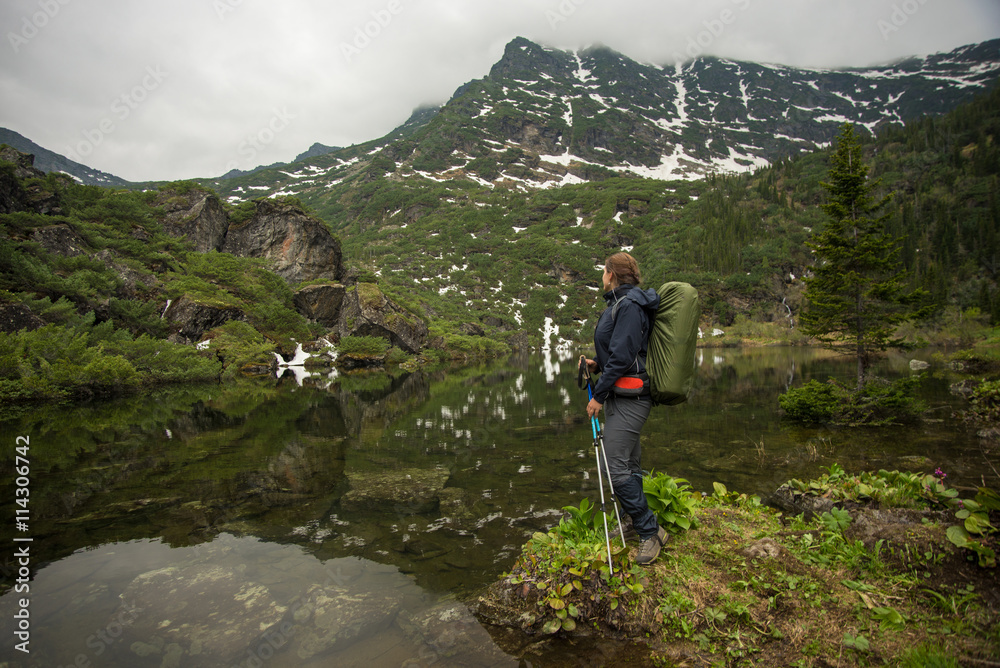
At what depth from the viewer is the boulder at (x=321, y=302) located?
43562 mm

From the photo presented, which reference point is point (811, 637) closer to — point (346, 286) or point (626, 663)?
point (626, 663)

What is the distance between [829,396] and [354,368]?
114 ft

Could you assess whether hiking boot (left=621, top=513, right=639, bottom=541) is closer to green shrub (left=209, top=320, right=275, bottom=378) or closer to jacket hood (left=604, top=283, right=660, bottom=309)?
jacket hood (left=604, top=283, right=660, bottom=309)

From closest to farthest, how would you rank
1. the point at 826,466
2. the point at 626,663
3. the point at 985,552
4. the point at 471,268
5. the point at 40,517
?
the point at 985,552 < the point at 626,663 < the point at 40,517 < the point at 826,466 < the point at 471,268

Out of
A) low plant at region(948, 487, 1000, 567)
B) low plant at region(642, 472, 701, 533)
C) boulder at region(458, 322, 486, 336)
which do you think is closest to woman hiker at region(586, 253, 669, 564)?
low plant at region(642, 472, 701, 533)

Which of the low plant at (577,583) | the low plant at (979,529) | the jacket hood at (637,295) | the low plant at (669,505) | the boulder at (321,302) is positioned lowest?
the low plant at (577,583)

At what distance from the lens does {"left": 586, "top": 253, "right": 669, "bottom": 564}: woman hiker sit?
134 inches

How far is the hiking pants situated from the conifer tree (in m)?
9.85

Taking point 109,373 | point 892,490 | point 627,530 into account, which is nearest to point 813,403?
point 892,490

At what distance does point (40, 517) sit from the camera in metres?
5.65

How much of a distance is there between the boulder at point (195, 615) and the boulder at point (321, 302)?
42.7 meters

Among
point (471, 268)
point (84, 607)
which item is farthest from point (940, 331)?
point (471, 268)

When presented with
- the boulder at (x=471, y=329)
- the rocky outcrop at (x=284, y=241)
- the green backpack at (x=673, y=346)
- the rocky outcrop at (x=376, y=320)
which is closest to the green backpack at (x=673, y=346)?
the green backpack at (x=673, y=346)

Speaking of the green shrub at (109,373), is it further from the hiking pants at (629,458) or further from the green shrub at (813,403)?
the green shrub at (813,403)
